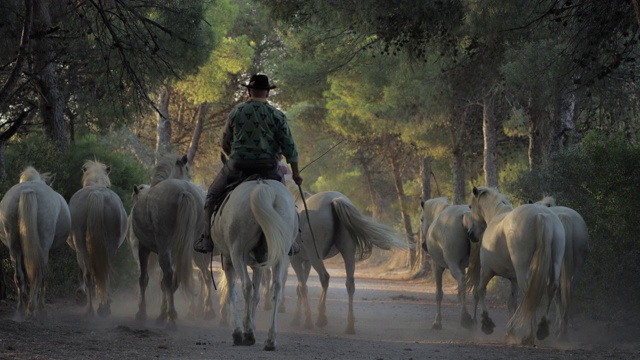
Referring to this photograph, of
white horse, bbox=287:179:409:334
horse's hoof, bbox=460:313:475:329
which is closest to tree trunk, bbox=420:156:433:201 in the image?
horse's hoof, bbox=460:313:475:329

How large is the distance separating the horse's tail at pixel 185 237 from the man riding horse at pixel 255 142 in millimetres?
2005

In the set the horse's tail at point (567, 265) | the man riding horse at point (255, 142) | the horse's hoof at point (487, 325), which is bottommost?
the horse's hoof at point (487, 325)

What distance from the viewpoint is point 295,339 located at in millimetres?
10477

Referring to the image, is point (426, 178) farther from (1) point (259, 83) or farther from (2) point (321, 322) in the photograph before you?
(1) point (259, 83)

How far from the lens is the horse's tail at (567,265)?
11453 mm

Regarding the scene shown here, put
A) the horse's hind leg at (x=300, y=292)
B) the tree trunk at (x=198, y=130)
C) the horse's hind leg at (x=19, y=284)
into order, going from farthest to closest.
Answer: the tree trunk at (x=198, y=130), the horse's hind leg at (x=300, y=292), the horse's hind leg at (x=19, y=284)

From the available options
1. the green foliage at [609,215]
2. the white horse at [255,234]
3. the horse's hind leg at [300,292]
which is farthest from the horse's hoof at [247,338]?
the green foliage at [609,215]

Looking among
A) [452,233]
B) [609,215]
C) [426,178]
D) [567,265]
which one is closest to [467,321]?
[452,233]

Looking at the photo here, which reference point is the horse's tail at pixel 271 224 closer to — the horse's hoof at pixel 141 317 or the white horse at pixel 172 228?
the white horse at pixel 172 228

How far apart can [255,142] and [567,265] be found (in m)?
4.79

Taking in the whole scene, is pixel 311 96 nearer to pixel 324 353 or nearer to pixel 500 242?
pixel 500 242

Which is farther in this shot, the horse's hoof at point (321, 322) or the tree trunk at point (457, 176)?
the tree trunk at point (457, 176)

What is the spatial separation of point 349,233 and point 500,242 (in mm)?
2439

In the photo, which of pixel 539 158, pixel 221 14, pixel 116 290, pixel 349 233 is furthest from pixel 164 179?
pixel 221 14
